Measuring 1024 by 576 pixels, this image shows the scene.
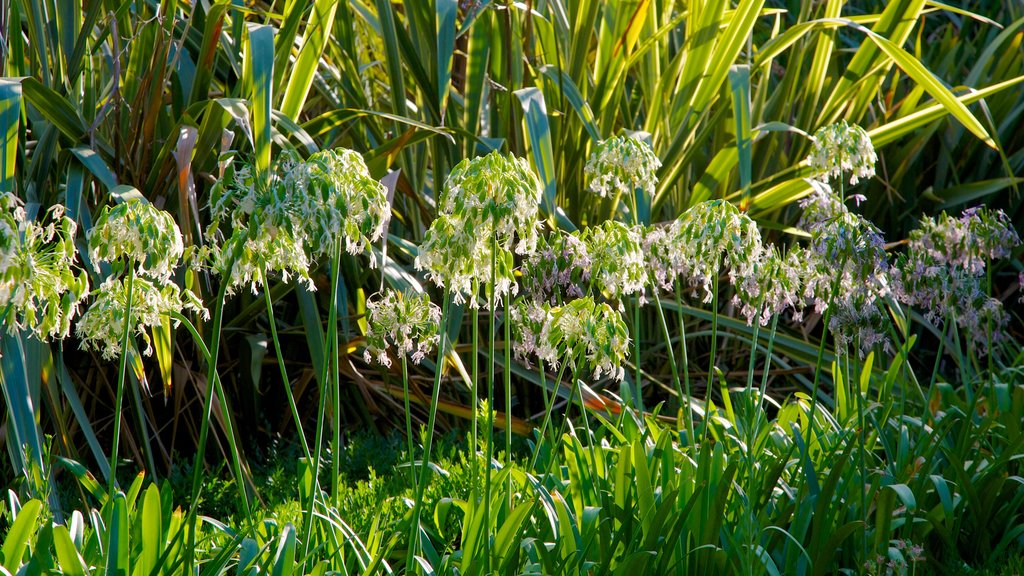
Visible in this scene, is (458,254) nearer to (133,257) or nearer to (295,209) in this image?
(295,209)

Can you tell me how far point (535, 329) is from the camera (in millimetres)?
1914

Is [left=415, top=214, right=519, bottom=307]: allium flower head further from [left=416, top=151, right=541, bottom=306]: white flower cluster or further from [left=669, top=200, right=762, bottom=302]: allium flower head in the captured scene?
[left=669, top=200, right=762, bottom=302]: allium flower head

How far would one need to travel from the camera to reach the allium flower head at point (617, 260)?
72.1 inches

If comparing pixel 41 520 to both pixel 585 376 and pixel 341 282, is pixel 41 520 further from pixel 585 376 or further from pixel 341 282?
pixel 585 376

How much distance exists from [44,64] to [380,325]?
5.15 feet

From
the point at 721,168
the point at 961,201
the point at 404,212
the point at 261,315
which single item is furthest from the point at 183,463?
the point at 961,201

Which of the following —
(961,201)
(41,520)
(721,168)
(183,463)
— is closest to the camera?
(41,520)

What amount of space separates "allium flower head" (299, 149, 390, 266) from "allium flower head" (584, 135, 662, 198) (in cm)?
76

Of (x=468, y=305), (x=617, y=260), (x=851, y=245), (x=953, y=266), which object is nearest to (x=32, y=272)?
(x=617, y=260)

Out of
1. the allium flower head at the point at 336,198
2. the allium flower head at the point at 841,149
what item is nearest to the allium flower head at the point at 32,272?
the allium flower head at the point at 336,198

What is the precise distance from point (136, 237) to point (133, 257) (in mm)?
30

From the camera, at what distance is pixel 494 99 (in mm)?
3488

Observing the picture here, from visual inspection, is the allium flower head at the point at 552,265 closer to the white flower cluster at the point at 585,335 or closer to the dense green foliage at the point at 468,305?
the dense green foliage at the point at 468,305

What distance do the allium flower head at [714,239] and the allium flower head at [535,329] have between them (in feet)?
0.97
